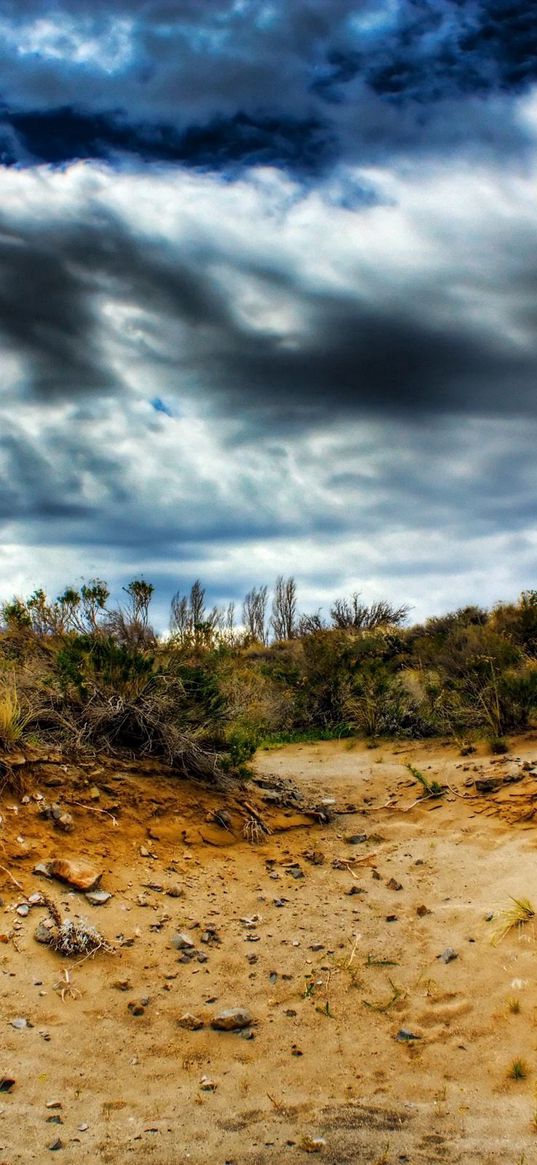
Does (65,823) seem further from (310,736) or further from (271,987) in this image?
(310,736)

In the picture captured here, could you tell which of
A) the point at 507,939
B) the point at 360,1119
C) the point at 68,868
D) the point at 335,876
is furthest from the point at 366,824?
the point at 360,1119

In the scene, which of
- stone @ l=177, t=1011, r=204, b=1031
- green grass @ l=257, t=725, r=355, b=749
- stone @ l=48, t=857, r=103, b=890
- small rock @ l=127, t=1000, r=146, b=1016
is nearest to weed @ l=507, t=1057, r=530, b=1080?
stone @ l=177, t=1011, r=204, b=1031

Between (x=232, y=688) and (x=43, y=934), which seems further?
(x=232, y=688)

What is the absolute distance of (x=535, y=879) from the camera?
5805mm

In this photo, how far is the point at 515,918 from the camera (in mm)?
5199

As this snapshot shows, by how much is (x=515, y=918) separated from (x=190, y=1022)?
2.26 meters

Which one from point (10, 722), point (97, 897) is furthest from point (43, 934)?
point (10, 722)

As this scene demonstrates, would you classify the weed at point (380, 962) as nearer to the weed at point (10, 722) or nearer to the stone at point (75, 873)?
the stone at point (75, 873)

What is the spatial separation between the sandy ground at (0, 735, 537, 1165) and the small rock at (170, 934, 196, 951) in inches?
Result: 2.4

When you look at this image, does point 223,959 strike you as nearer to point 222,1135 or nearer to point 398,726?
point 222,1135

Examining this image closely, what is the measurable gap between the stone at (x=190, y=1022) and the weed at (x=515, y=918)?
2007 mm

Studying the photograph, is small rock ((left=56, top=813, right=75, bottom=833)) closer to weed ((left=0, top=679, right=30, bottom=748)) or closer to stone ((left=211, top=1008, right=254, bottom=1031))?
weed ((left=0, top=679, right=30, bottom=748))

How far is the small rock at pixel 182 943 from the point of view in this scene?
5208 millimetres

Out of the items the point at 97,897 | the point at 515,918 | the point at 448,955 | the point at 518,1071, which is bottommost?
the point at 518,1071
